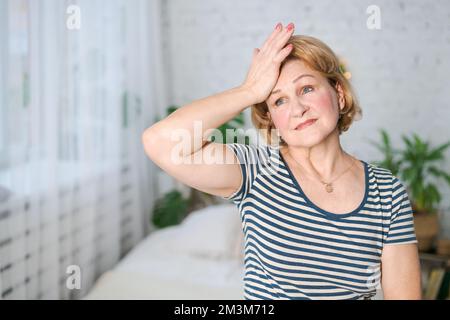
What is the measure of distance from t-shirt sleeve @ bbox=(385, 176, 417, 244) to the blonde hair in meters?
0.18

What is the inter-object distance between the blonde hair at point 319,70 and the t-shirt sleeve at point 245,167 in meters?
0.11

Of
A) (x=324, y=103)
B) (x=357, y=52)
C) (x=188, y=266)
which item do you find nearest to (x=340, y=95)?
(x=324, y=103)

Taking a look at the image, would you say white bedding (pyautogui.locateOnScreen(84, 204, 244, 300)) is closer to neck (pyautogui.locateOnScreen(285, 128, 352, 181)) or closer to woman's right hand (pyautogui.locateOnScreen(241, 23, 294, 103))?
neck (pyautogui.locateOnScreen(285, 128, 352, 181))

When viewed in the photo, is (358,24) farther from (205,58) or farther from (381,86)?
(205,58)

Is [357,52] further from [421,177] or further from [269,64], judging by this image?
[269,64]

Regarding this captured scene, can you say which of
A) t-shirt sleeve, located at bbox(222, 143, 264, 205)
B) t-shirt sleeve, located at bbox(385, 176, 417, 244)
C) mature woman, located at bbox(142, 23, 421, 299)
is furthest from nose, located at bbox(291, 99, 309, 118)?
t-shirt sleeve, located at bbox(385, 176, 417, 244)

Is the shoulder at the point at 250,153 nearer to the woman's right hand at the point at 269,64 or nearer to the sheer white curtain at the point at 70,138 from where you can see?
the woman's right hand at the point at 269,64

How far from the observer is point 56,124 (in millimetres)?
1762

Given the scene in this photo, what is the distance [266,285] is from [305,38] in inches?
16.8

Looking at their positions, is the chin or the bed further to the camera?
the bed

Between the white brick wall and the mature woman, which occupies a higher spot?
the white brick wall

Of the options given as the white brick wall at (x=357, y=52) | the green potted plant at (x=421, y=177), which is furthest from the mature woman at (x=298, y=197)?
the green potted plant at (x=421, y=177)

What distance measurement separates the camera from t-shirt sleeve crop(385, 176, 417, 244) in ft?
2.65

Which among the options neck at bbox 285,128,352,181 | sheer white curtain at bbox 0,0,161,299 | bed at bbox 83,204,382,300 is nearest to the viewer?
neck at bbox 285,128,352,181
